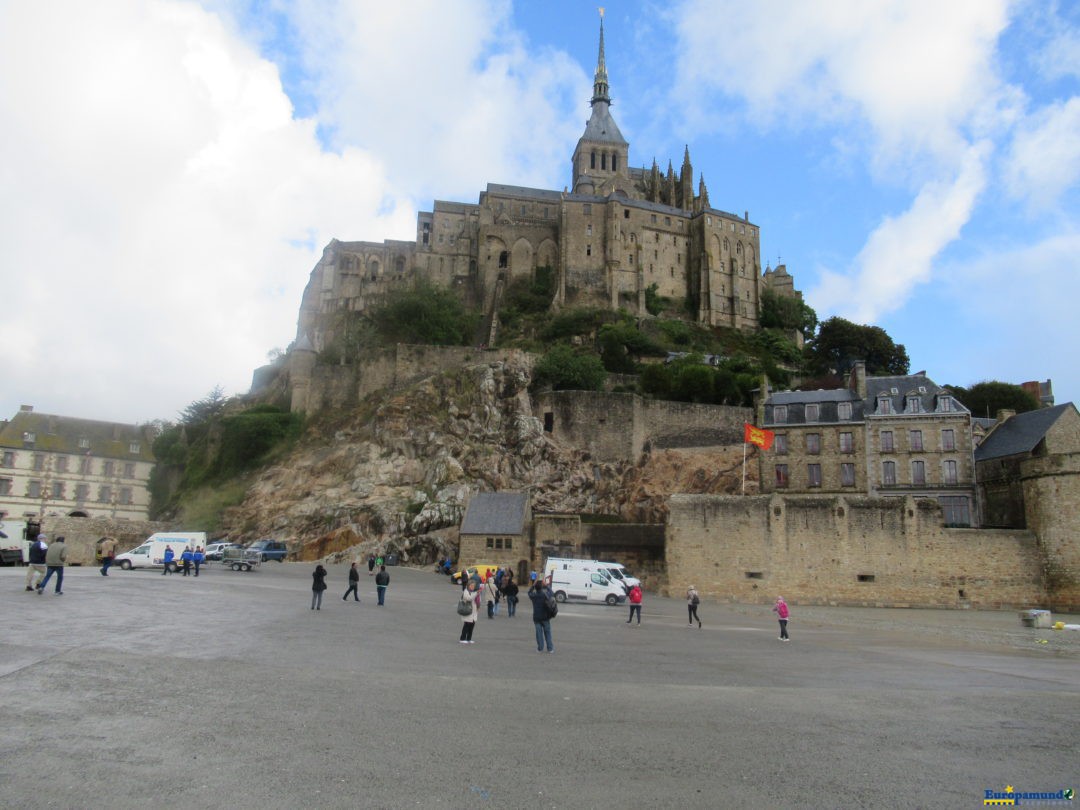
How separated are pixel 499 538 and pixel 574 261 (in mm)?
48887

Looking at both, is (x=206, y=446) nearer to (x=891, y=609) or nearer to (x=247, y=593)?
(x=247, y=593)

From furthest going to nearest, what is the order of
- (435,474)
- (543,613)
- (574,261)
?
(574,261) < (435,474) < (543,613)

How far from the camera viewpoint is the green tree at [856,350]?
69.6 metres

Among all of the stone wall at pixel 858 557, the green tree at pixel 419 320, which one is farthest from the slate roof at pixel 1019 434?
the green tree at pixel 419 320

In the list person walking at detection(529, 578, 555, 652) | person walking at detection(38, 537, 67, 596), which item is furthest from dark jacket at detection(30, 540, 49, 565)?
person walking at detection(529, 578, 555, 652)

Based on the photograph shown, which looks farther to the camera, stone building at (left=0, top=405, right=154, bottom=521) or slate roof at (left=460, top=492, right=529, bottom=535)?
stone building at (left=0, top=405, right=154, bottom=521)

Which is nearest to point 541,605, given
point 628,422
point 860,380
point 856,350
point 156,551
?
point 156,551

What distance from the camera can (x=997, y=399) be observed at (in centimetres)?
5678

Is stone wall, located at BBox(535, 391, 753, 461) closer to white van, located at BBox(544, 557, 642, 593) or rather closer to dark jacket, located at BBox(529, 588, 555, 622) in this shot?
white van, located at BBox(544, 557, 642, 593)

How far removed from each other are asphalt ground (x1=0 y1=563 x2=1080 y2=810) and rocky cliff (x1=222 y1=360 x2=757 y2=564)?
2351 centimetres

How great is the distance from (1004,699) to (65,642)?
1257cm

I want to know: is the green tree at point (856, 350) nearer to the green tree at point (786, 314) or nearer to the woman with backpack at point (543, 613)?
the green tree at point (786, 314)

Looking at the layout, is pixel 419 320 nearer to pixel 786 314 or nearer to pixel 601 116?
pixel 786 314

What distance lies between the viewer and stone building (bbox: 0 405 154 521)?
2042 inches
